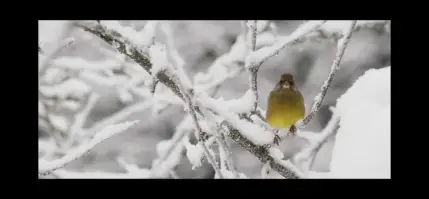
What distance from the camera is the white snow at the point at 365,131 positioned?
1.34m

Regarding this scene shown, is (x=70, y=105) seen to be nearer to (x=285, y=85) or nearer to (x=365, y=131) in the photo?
(x=285, y=85)

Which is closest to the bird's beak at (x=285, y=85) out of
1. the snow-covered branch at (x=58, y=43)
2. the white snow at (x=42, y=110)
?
the snow-covered branch at (x=58, y=43)

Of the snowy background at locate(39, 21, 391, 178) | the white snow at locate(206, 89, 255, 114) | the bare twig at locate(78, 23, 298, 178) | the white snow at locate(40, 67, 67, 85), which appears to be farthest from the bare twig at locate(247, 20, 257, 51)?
the white snow at locate(40, 67, 67, 85)

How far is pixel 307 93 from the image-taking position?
12.4 feet

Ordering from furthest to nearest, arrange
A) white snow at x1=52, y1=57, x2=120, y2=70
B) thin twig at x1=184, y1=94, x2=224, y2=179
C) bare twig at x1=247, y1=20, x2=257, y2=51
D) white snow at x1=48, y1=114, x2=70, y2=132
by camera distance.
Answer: white snow at x1=48, y1=114, x2=70, y2=132 < white snow at x1=52, y1=57, x2=120, y2=70 < bare twig at x1=247, y1=20, x2=257, y2=51 < thin twig at x1=184, y1=94, x2=224, y2=179

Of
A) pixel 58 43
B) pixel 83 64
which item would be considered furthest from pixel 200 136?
pixel 83 64

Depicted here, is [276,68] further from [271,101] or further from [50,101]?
[271,101]

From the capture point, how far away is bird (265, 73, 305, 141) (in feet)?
5.31

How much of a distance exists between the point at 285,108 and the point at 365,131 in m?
0.29

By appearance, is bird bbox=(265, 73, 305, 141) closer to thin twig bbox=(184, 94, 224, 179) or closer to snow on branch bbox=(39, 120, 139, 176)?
thin twig bbox=(184, 94, 224, 179)

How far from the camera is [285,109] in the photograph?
5.34 feet

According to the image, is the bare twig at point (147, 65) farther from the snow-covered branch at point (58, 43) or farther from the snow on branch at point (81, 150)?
the snow on branch at point (81, 150)
